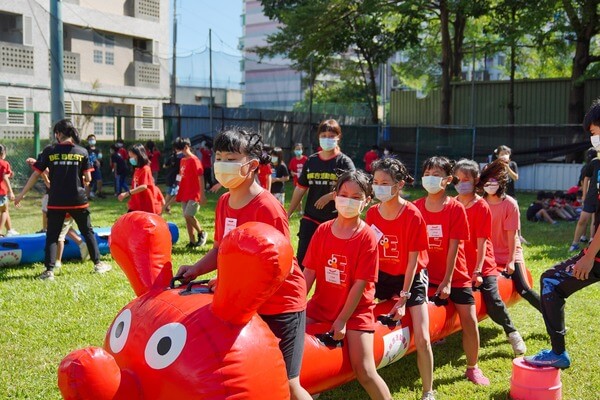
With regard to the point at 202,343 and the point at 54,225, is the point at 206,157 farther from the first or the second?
the point at 202,343

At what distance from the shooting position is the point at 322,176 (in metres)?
7.14

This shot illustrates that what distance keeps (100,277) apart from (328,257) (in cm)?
515

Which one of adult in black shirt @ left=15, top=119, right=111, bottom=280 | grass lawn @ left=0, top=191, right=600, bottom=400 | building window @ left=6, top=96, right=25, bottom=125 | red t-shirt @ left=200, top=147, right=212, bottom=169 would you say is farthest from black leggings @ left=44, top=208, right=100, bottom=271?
red t-shirt @ left=200, top=147, right=212, bottom=169

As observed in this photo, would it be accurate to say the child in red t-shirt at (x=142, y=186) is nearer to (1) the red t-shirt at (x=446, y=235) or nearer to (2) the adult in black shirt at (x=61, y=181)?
(2) the adult in black shirt at (x=61, y=181)

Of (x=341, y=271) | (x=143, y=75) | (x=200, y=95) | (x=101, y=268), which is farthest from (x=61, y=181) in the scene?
(x=143, y=75)

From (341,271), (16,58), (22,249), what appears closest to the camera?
(341,271)

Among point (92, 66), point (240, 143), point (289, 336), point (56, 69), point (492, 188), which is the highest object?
point (92, 66)

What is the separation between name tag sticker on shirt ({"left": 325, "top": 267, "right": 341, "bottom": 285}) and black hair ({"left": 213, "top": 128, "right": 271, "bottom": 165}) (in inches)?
34.2

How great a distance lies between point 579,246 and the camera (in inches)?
446

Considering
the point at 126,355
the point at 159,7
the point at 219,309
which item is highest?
the point at 159,7

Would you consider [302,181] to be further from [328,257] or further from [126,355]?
[126,355]

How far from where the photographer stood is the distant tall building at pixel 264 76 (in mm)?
43562

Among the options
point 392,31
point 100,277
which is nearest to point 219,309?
point 100,277

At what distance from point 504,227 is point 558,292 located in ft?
5.60
